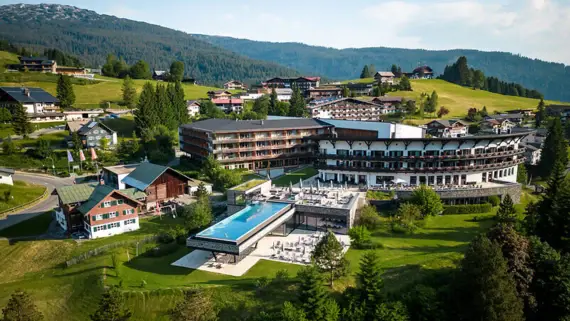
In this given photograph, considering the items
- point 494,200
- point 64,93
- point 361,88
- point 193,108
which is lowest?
point 494,200

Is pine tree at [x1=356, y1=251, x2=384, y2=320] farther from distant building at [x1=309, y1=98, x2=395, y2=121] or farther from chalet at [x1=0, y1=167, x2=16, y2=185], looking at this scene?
distant building at [x1=309, y1=98, x2=395, y2=121]

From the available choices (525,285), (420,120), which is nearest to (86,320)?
(525,285)

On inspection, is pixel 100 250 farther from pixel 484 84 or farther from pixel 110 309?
pixel 484 84

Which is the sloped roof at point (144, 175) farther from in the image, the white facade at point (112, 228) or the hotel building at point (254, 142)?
the hotel building at point (254, 142)

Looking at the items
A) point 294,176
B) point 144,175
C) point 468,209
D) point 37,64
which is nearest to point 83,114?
point 144,175

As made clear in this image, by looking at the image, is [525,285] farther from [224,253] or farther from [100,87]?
[100,87]

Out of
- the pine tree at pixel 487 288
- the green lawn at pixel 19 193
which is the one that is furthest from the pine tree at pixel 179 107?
the pine tree at pixel 487 288
